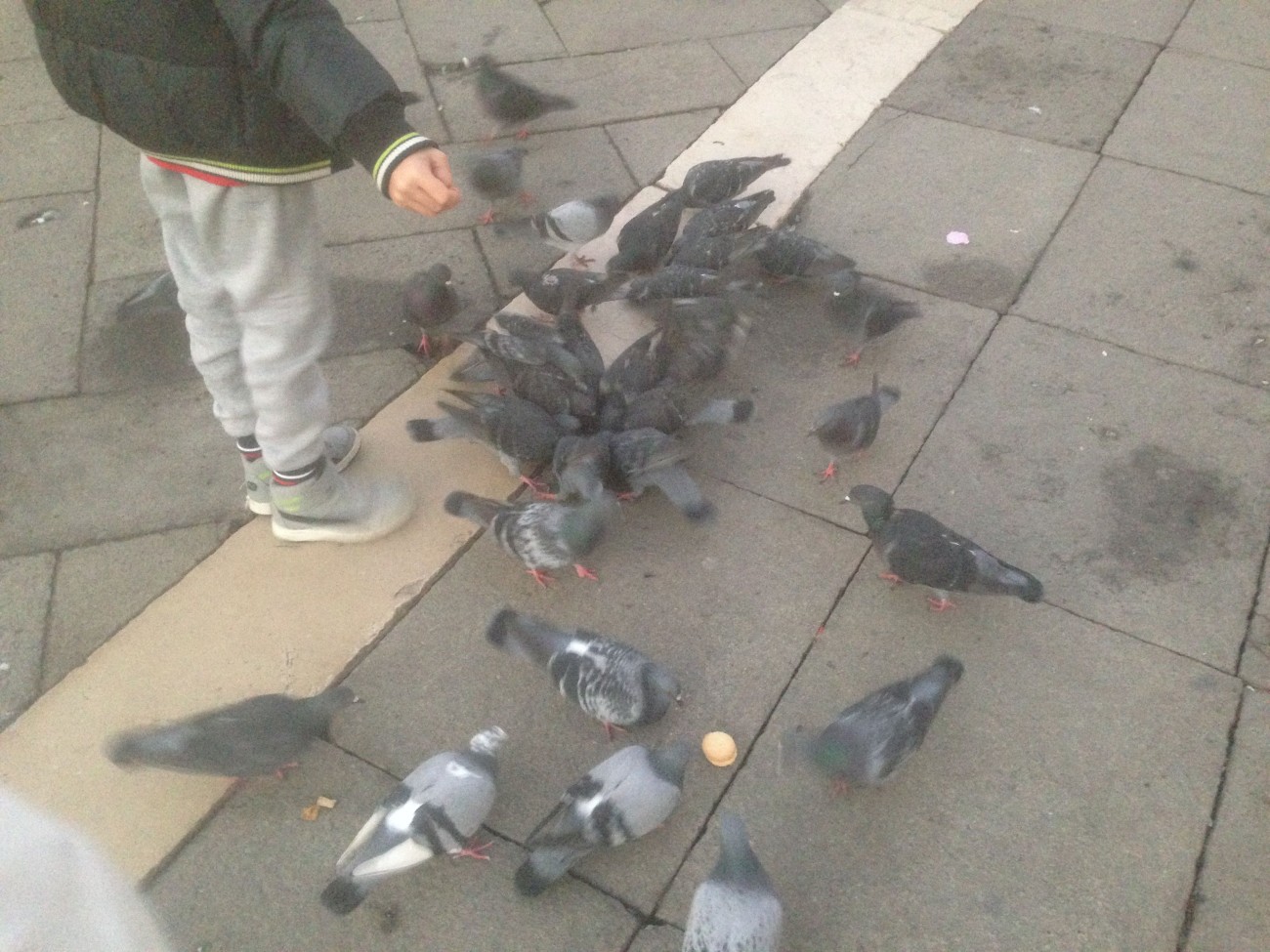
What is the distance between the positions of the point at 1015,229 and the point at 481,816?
3.62 meters

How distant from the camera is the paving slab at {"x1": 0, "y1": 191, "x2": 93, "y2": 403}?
3.64 metres

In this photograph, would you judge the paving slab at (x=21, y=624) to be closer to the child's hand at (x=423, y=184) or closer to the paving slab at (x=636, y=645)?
the paving slab at (x=636, y=645)

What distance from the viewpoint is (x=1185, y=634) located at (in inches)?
109

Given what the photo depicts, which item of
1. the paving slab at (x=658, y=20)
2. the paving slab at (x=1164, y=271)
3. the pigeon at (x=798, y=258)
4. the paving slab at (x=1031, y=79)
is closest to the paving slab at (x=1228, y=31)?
the paving slab at (x=1031, y=79)

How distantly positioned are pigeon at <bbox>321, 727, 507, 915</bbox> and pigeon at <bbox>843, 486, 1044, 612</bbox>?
1.35 m

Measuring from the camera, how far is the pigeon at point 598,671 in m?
2.44

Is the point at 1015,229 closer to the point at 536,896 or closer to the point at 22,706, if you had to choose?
the point at 536,896

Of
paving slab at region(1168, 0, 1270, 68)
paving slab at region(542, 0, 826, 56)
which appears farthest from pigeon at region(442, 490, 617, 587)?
paving slab at region(1168, 0, 1270, 68)

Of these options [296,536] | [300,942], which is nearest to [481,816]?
[300,942]

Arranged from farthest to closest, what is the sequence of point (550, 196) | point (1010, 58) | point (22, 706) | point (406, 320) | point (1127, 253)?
1. point (1010, 58)
2. point (550, 196)
3. point (1127, 253)
4. point (406, 320)
5. point (22, 706)

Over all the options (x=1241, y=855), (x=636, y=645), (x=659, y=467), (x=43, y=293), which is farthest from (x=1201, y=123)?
(x=43, y=293)

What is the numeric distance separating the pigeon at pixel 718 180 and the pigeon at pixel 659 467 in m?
1.62

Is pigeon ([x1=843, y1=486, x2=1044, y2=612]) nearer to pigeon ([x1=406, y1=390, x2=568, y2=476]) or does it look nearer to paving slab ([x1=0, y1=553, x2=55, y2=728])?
pigeon ([x1=406, y1=390, x2=568, y2=476])

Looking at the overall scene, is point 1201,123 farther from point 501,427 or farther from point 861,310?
point 501,427
